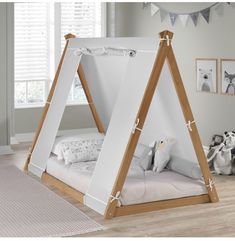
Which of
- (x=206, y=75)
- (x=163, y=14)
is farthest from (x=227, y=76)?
(x=163, y=14)

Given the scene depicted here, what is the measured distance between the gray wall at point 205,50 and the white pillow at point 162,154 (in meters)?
1.31

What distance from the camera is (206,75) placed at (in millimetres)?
5750

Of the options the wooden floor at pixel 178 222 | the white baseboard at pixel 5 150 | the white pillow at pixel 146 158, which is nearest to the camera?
the wooden floor at pixel 178 222

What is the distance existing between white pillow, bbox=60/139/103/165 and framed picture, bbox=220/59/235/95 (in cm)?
144

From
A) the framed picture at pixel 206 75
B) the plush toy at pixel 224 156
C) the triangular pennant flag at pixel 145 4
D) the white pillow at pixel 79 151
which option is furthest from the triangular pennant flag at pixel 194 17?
the white pillow at pixel 79 151

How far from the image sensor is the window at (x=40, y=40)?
668 cm

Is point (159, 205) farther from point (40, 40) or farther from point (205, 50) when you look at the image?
point (40, 40)

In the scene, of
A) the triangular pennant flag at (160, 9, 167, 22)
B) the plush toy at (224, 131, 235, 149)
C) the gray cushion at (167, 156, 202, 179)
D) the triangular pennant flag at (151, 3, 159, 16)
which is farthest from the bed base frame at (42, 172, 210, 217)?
the triangular pennant flag at (151, 3, 159, 16)

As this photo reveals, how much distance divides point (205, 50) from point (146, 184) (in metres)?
2.27

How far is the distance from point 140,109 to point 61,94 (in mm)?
1417

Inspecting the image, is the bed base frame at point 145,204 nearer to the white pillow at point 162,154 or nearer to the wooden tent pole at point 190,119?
the wooden tent pole at point 190,119

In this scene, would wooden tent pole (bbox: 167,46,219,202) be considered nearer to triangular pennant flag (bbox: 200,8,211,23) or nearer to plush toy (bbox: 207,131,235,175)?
plush toy (bbox: 207,131,235,175)

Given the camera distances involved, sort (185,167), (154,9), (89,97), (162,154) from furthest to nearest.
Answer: (154,9)
(89,97)
(162,154)
(185,167)

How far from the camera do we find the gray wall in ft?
18.0
